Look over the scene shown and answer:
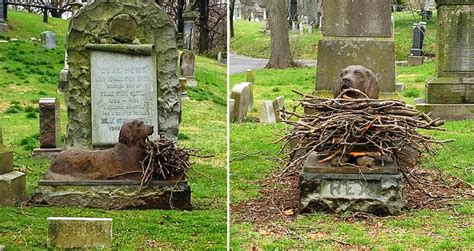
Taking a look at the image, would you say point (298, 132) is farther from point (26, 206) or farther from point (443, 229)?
point (26, 206)

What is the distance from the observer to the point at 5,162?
7.67m

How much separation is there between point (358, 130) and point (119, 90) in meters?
3.37

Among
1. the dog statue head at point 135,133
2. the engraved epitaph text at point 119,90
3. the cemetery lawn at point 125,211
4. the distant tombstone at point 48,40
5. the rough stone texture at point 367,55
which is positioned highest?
the distant tombstone at point 48,40

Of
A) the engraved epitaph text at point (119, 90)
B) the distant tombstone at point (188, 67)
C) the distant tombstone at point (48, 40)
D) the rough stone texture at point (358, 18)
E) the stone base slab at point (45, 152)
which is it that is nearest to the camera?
the engraved epitaph text at point (119, 90)

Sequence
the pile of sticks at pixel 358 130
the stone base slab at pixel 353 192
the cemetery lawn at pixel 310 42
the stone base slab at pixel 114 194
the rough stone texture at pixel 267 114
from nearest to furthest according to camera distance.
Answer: the stone base slab at pixel 353 192 < the pile of sticks at pixel 358 130 < the stone base slab at pixel 114 194 < the rough stone texture at pixel 267 114 < the cemetery lawn at pixel 310 42

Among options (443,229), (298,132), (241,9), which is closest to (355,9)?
(298,132)

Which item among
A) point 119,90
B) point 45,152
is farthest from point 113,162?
point 45,152

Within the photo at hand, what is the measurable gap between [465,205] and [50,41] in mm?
23186

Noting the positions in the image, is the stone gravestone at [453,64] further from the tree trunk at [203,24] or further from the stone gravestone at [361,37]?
the tree trunk at [203,24]

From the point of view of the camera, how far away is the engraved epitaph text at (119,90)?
8961 mm

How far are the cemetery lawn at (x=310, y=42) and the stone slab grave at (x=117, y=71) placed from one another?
793 inches

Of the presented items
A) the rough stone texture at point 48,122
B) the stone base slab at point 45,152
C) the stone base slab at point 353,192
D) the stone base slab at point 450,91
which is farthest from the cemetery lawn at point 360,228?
the stone base slab at point 450,91

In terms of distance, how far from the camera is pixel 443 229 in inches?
243

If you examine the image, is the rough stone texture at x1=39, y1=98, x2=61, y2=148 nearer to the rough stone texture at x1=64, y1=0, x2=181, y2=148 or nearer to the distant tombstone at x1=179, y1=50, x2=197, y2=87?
the rough stone texture at x1=64, y1=0, x2=181, y2=148
